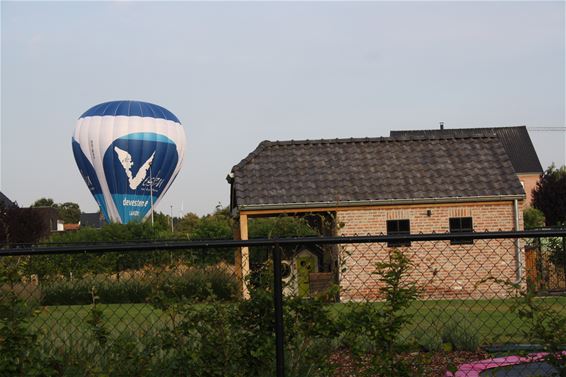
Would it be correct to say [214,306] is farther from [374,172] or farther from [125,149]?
[125,149]

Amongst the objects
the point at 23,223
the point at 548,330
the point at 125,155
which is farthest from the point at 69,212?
the point at 548,330

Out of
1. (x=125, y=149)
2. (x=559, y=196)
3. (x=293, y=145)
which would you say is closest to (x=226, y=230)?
(x=293, y=145)

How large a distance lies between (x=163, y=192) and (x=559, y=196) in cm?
2400

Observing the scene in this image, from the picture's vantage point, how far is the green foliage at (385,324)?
6.22 metres

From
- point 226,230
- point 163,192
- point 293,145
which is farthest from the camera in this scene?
point 163,192

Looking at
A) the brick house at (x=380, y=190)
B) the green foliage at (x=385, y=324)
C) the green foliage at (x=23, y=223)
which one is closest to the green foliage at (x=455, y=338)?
the green foliage at (x=385, y=324)

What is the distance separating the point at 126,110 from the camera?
1811 inches

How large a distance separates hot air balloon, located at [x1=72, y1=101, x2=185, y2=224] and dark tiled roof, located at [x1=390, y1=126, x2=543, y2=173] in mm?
31577

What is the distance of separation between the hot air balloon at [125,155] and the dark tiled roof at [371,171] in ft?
73.4

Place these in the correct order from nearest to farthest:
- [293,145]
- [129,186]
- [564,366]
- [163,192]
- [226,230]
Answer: [564,366]
[293,145]
[226,230]
[129,186]
[163,192]

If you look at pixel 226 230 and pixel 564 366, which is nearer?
pixel 564 366

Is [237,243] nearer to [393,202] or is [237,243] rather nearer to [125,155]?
[393,202]

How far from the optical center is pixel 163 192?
47.6m

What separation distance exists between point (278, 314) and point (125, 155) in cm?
3965
